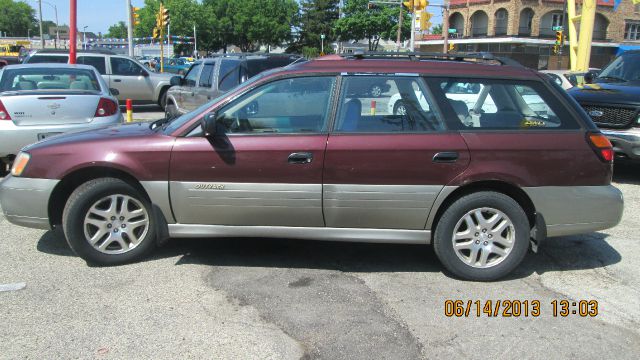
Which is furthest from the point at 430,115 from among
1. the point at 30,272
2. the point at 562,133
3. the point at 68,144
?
the point at 30,272

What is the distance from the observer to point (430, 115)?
14.4 ft

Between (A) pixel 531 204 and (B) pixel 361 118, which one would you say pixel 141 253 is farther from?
(A) pixel 531 204

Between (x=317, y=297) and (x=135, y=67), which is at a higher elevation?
(x=135, y=67)

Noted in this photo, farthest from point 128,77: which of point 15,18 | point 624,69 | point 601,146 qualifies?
point 15,18

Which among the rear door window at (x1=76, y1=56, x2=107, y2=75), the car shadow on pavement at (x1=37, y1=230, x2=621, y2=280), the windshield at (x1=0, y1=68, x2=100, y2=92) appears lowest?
the car shadow on pavement at (x1=37, y1=230, x2=621, y2=280)

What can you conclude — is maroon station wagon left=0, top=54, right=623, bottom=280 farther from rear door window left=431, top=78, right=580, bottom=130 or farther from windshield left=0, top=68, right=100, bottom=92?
windshield left=0, top=68, right=100, bottom=92

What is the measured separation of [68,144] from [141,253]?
1.06 m

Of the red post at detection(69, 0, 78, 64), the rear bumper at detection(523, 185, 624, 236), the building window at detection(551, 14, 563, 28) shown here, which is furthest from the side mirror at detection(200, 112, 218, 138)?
the building window at detection(551, 14, 563, 28)

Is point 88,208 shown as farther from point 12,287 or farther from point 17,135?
point 17,135

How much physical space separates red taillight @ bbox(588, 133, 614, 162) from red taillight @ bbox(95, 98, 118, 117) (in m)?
6.06

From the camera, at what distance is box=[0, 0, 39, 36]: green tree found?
378ft

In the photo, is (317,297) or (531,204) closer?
(317,297)

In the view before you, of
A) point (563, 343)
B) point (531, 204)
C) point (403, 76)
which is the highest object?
point (403, 76)

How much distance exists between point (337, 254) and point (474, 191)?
1.36 metres
